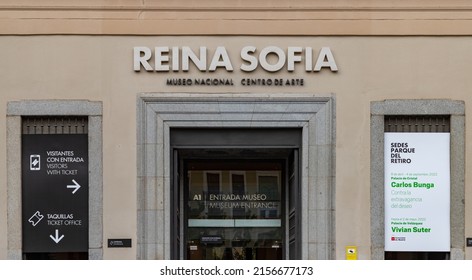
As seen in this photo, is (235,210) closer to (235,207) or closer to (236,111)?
(235,207)

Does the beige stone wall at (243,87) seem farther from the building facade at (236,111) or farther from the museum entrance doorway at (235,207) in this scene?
the museum entrance doorway at (235,207)

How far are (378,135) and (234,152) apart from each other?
235 cm

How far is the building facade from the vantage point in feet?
39.5

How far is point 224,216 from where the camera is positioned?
1309 cm

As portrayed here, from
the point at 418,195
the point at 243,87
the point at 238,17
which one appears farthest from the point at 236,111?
the point at 418,195

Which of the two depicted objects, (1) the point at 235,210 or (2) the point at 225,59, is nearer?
(2) the point at 225,59

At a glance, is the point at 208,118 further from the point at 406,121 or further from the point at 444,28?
the point at 444,28

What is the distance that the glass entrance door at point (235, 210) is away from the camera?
13.0 m

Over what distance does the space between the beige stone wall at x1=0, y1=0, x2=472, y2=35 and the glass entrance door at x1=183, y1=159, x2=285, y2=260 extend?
2.35 m

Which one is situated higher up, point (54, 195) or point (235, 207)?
point (54, 195)

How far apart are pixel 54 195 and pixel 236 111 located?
125 inches

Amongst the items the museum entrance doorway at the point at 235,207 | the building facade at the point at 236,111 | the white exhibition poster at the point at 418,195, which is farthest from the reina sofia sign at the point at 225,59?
the white exhibition poster at the point at 418,195

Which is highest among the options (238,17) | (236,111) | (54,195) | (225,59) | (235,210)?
(238,17)

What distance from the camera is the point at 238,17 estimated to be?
12203 millimetres
